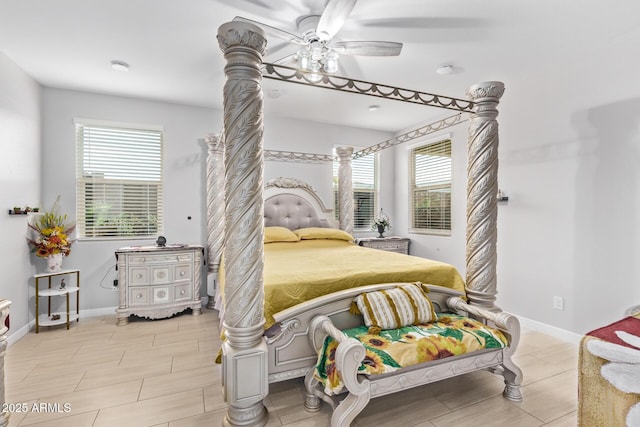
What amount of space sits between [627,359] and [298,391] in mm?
1856

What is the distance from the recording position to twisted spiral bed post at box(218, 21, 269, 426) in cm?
161

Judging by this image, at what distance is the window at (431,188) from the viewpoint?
439 centimetres

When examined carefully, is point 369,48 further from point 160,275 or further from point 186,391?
point 160,275

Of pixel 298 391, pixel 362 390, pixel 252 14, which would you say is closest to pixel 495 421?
pixel 362 390

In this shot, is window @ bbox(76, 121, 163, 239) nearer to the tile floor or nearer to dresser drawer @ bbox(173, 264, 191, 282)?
dresser drawer @ bbox(173, 264, 191, 282)

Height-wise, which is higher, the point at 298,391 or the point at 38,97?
the point at 38,97

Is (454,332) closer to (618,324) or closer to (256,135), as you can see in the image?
(618,324)

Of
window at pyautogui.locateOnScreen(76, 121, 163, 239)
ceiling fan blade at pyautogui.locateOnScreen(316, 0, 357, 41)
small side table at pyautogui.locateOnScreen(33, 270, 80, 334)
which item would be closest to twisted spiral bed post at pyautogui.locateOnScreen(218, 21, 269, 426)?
ceiling fan blade at pyautogui.locateOnScreen(316, 0, 357, 41)

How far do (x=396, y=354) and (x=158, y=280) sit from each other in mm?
2954

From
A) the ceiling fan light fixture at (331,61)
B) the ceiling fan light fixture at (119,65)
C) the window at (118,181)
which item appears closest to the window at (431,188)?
the ceiling fan light fixture at (331,61)

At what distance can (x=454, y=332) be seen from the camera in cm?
187

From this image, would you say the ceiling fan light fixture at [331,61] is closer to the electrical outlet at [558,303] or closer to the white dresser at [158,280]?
the white dresser at [158,280]

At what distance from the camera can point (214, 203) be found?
12.7ft

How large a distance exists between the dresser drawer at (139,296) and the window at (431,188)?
12.6ft
